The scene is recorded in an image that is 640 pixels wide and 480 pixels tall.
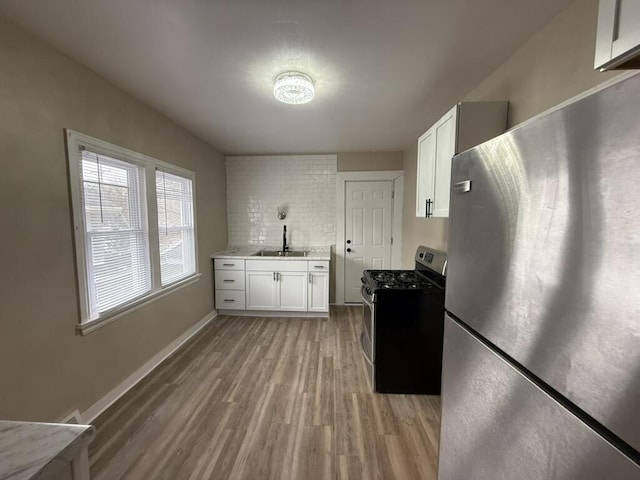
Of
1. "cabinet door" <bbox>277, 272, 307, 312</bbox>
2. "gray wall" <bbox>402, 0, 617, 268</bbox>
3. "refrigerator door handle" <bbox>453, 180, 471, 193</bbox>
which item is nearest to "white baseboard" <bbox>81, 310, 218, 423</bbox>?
"cabinet door" <bbox>277, 272, 307, 312</bbox>

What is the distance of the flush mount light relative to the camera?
179 cm

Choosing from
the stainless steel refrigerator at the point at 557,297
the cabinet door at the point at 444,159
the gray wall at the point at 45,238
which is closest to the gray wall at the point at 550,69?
the cabinet door at the point at 444,159

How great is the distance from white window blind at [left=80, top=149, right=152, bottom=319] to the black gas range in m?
2.02

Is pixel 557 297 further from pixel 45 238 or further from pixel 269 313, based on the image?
pixel 269 313

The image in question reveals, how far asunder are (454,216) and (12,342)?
2.24 meters

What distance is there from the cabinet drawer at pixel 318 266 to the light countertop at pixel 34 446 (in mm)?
3050

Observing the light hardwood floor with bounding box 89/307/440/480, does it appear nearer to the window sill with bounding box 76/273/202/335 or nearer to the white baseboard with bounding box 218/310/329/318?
the window sill with bounding box 76/273/202/335

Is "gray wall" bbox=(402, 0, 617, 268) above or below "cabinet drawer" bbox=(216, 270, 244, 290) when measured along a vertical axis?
above

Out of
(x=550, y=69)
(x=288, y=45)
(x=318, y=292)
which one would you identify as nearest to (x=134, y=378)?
(x=318, y=292)

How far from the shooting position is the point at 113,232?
2062 millimetres

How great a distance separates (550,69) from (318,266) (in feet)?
9.45

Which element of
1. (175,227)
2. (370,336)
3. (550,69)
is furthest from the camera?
(175,227)

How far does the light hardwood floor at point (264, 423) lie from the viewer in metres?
1.51

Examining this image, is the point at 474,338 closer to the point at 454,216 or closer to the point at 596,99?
the point at 454,216
